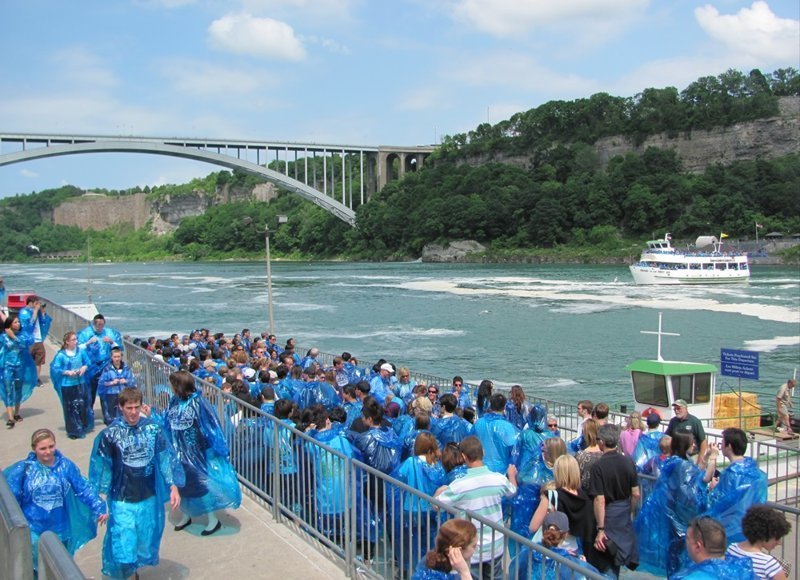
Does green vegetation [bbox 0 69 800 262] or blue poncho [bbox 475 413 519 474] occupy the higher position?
green vegetation [bbox 0 69 800 262]

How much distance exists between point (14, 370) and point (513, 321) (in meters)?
29.1

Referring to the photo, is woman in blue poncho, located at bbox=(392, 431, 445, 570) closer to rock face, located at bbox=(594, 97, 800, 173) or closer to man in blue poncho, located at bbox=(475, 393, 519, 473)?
man in blue poncho, located at bbox=(475, 393, 519, 473)

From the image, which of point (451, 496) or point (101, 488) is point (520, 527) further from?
point (101, 488)

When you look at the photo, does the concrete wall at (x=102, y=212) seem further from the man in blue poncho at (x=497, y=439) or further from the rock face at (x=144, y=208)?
the man in blue poncho at (x=497, y=439)

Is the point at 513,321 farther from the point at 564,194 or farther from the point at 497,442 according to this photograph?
the point at 564,194

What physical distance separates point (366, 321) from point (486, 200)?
2809 inches

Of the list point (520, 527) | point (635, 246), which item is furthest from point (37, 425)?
point (635, 246)

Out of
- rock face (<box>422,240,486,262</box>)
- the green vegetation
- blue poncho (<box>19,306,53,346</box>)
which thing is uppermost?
the green vegetation

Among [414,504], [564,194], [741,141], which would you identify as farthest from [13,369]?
[741,141]

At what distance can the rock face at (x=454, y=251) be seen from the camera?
330 feet

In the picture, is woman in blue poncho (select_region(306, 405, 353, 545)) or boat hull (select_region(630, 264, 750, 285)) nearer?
woman in blue poncho (select_region(306, 405, 353, 545))

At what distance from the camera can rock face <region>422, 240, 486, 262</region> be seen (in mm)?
100625

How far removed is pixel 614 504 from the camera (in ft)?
13.5

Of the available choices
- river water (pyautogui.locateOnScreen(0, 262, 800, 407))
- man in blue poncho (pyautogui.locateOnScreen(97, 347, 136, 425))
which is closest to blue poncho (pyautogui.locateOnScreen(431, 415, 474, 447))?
man in blue poncho (pyautogui.locateOnScreen(97, 347, 136, 425))
